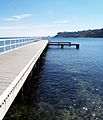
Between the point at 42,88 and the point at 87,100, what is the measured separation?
3.39m

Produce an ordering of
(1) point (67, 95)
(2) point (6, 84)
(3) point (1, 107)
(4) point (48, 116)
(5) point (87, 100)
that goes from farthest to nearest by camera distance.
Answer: (1) point (67, 95) < (5) point (87, 100) < (4) point (48, 116) < (2) point (6, 84) < (3) point (1, 107)

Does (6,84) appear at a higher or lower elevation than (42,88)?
higher

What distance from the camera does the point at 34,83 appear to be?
51.8 ft

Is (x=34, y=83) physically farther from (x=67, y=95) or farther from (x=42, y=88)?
(x=67, y=95)

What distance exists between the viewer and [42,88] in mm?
14445

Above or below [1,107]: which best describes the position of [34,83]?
below

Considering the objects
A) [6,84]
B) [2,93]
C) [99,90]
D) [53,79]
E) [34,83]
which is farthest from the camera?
[53,79]

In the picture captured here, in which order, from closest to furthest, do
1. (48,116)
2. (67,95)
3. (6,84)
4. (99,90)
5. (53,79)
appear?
(6,84) → (48,116) → (67,95) → (99,90) → (53,79)

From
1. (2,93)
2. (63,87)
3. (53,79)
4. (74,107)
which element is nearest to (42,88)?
(63,87)

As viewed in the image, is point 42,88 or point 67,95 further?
point 42,88

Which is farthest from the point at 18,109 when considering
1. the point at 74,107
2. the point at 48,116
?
the point at 74,107

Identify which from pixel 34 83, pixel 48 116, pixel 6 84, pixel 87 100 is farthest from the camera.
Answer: pixel 34 83

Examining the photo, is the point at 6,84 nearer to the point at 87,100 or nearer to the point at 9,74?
the point at 9,74

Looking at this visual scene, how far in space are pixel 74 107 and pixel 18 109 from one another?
8.45ft
